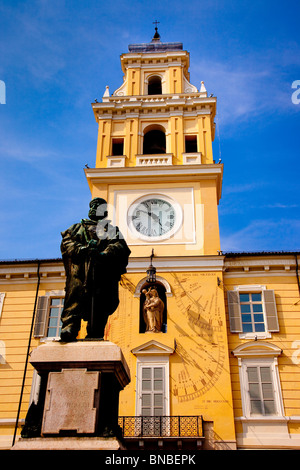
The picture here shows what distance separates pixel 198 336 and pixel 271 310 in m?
3.21

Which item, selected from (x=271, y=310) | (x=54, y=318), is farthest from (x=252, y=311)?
(x=54, y=318)

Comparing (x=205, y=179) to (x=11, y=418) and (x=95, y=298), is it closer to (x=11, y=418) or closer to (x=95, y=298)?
(x=11, y=418)

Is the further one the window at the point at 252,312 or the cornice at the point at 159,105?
the cornice at the point at 159,105

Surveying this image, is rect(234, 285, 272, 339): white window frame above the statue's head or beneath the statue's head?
above

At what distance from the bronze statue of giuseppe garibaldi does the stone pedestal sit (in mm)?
550

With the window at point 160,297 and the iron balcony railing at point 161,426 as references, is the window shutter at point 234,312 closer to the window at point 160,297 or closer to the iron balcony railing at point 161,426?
the window at point 160,297

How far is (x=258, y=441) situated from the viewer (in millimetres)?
17109

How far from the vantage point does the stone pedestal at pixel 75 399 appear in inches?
245

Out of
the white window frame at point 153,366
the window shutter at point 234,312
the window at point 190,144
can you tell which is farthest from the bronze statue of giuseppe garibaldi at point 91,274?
the window at point 190,144

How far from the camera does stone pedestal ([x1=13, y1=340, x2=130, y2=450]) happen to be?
6.23 m

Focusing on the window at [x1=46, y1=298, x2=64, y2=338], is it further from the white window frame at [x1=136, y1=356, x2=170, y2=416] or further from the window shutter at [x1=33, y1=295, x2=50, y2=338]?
the white window frame at [x1=136, y1=356, x2=170, y2=416]

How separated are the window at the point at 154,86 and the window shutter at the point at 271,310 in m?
14.1

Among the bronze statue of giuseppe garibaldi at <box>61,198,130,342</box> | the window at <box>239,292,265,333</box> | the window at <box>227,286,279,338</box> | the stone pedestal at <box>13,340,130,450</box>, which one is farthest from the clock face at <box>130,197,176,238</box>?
the stone pedestal at <box>13,340,130,450</box>

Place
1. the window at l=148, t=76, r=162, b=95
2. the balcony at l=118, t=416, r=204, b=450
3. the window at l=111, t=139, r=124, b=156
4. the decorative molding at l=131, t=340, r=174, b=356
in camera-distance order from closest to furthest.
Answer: the balcony at l=118, t=416, r=204, b=450
the decorative molding at l=131, t=340, r=174, b=356
the window at l=111, t=139, r=124, b=156
the window at l=148, t=76, r=162, b=95
